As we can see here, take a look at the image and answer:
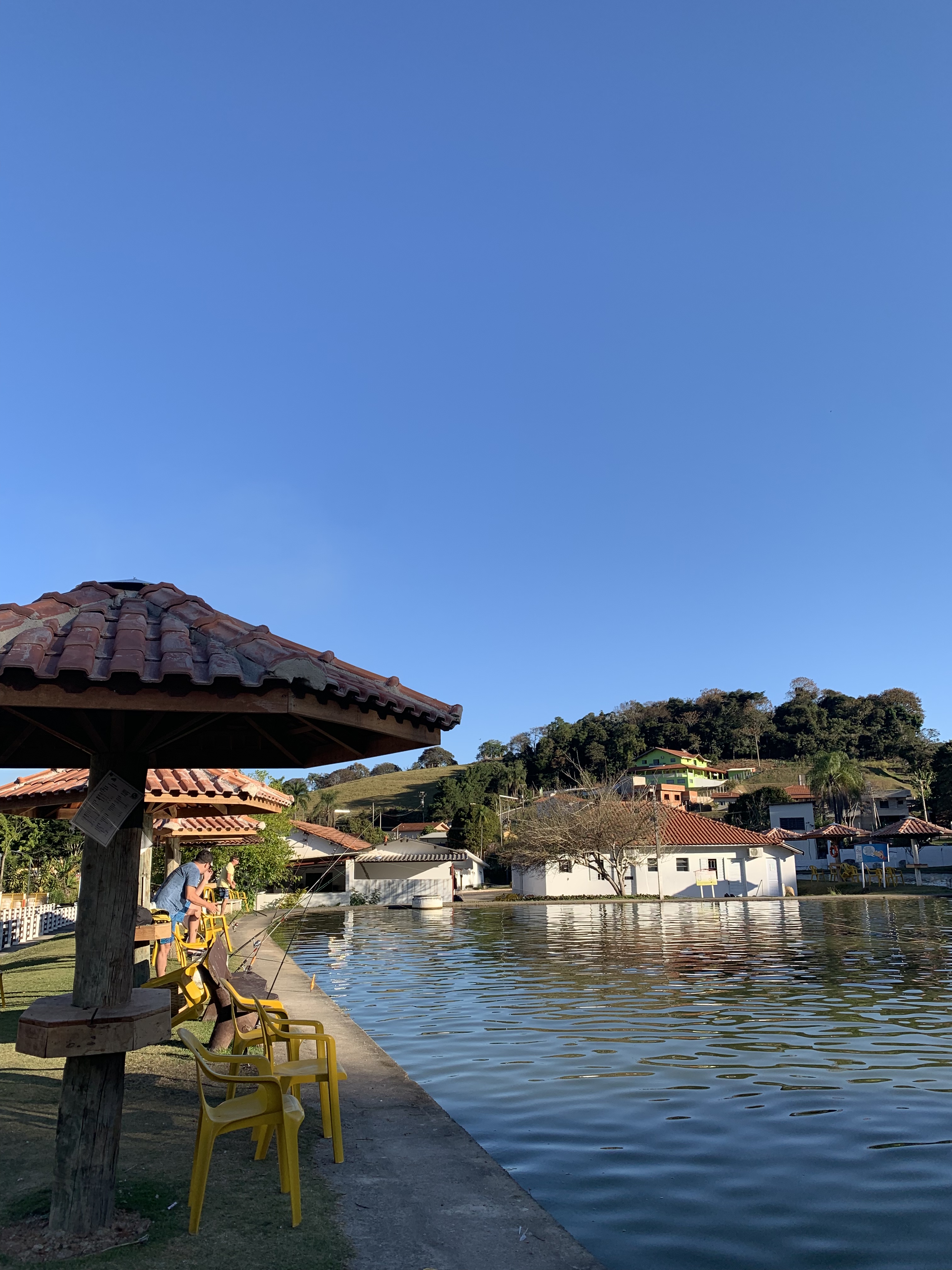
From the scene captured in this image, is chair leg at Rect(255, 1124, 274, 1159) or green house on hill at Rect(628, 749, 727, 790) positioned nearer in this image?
chair leg at Rect(255, 1124, 274, 1159)

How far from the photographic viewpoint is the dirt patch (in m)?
4.01

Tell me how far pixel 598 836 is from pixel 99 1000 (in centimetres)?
4327

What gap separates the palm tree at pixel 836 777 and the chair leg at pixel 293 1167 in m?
72.7

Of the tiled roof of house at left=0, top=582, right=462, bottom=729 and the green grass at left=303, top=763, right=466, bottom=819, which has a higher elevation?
the green grass at left=303, top=763, right=466, bottom=819

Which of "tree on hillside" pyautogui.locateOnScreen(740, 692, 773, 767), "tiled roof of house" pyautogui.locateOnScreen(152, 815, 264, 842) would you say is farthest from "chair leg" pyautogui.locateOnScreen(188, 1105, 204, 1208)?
"tree on hillside" pyautogui.locateOnScreen(740, 692, 773, 767)

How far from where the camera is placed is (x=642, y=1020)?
1152 centimetres

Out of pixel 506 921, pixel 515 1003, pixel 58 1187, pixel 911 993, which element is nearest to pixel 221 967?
pixel 58 1187

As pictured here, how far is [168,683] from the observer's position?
4.00m

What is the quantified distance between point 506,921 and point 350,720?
29938 mm

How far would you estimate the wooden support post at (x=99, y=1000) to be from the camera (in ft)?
13.9

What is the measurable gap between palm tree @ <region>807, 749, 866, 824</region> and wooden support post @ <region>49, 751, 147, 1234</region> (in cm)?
7303

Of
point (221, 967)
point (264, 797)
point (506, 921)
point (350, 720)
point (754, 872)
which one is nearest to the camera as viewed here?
point (350, 720)

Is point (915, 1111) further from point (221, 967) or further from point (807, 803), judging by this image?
point (807, 803)

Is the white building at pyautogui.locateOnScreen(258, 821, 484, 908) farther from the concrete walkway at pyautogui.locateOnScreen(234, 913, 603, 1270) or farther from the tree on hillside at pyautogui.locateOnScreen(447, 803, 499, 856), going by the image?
the concrete walkway at pyautogui.locateOnScreen(234, 913, 603, 1270)
